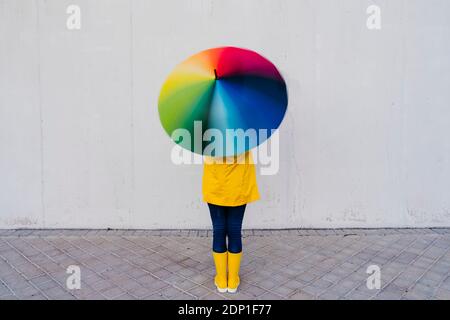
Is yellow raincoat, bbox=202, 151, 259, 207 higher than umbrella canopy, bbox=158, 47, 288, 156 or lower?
lower

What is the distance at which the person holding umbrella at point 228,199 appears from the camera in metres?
3.09

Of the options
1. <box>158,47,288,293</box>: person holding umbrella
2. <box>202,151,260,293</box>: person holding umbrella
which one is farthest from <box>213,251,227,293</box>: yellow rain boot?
<box>158,47,288,293</box>: person holding umbrella

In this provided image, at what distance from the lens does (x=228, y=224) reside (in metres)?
3.26

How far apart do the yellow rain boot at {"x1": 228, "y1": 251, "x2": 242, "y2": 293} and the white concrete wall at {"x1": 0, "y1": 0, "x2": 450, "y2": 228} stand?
1650 millimetres

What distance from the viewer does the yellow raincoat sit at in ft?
10.1

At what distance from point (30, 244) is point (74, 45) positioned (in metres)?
2.51

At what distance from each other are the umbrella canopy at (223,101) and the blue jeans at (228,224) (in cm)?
65

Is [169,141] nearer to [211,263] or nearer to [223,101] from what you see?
[211,263]

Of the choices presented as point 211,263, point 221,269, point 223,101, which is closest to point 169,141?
point 211,263

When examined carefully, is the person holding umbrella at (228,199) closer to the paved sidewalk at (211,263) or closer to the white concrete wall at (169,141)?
the paved sidewalk at (211,263)

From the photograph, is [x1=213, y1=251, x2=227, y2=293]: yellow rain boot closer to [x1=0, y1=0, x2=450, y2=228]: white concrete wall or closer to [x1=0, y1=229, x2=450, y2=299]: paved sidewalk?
[x1=0, y1=229, x2=450, y2=299]: paved sidewalk

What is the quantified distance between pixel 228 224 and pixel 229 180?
1.41 feet

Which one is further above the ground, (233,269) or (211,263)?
(233,269)

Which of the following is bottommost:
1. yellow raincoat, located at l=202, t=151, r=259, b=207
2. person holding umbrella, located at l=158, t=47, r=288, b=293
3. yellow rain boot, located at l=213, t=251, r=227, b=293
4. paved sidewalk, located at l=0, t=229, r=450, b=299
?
paved sidewalk, located at l=0, t=229, r=450, b=299
